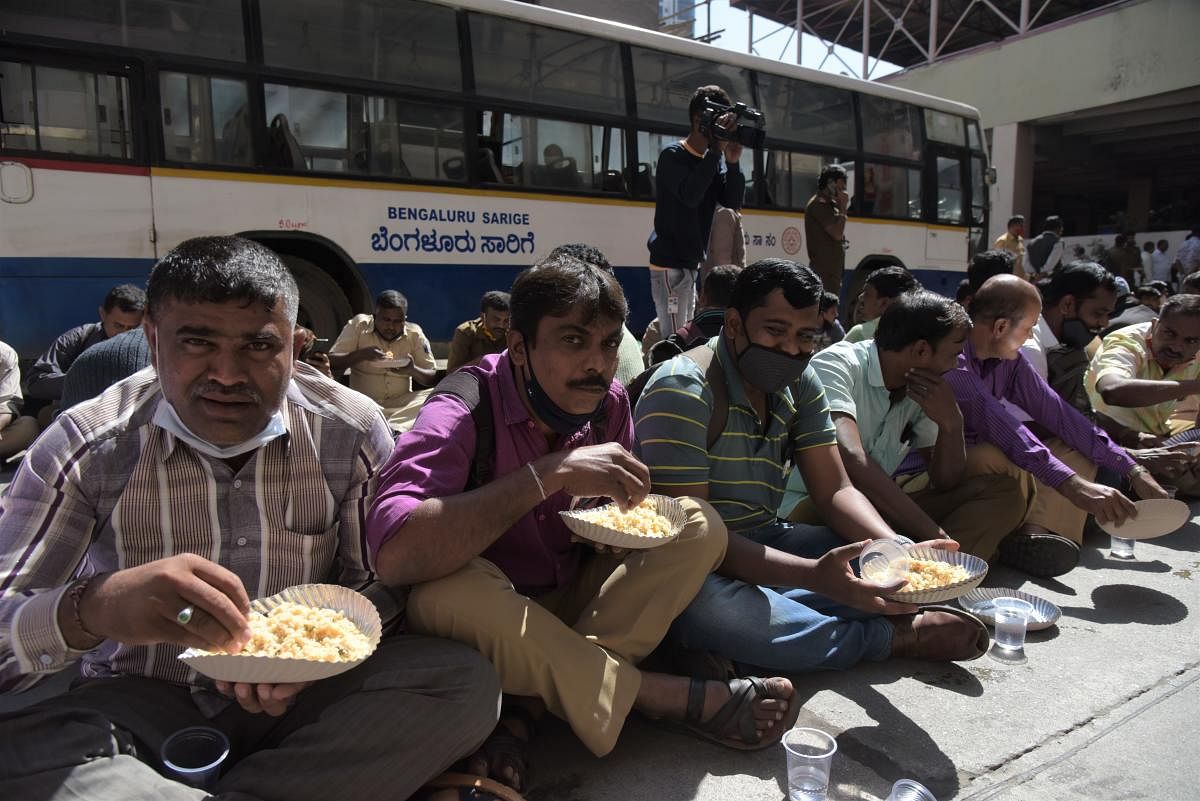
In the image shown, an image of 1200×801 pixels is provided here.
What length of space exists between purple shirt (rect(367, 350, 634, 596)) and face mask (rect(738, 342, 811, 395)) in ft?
1.61

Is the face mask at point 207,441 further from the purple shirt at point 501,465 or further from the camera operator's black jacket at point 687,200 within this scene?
the camera operator's black jacket at point 687,200

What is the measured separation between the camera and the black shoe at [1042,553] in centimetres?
359

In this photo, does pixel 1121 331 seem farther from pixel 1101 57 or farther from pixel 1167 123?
pixel 1167 123

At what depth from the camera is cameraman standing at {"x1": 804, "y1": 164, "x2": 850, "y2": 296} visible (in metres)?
7.45

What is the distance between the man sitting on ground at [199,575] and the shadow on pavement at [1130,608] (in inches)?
105

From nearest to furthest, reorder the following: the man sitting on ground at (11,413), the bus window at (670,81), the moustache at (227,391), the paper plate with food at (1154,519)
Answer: the moustache at (227,391) → the paper plate with food at (1154,519) → the man sitting on ground at (11,413) → the bus window at (670,81)

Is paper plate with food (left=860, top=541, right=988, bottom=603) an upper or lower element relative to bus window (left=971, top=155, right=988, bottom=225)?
lower

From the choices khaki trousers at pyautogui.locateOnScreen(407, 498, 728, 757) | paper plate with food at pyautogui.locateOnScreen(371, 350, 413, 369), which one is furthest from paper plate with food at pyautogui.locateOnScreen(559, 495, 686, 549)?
paper plate with food at pyautogui.locateOnScreen(371, 350, 413, 369)

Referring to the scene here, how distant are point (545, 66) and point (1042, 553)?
5.66m

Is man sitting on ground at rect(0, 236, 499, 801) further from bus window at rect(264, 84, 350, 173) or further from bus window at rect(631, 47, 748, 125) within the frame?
bus window at rect(631, 47, 748, 125)

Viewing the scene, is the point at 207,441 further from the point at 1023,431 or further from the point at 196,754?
the point at 1023,431

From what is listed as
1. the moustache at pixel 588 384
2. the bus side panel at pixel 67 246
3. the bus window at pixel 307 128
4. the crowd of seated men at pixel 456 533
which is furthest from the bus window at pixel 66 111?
the moustache at pixel 588 384

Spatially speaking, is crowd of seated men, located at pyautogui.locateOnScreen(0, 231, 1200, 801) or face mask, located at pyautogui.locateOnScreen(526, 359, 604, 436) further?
face mask, located at pyautogui.locateOnScreen(526, 359, 604, 436)

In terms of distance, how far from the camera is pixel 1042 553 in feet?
11.8
